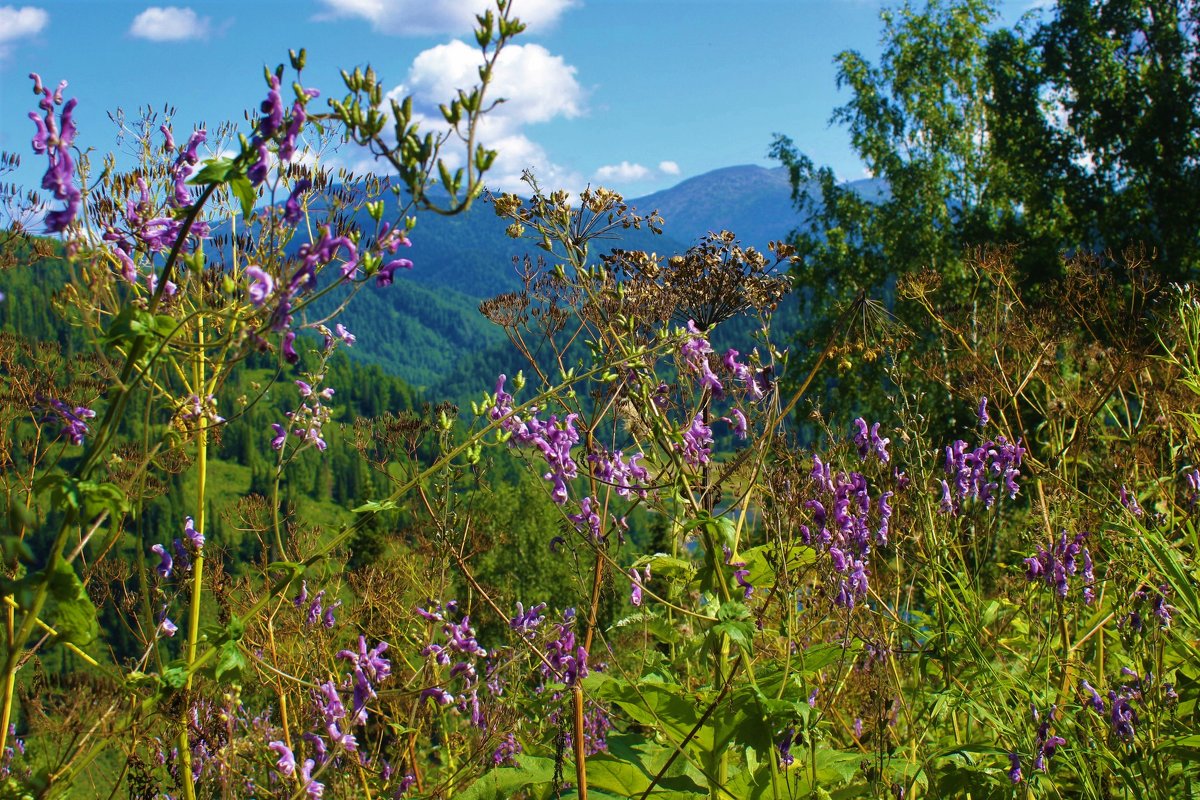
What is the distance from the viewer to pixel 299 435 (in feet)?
10.8

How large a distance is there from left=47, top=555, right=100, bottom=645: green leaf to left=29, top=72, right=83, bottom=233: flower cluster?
2.05 feet

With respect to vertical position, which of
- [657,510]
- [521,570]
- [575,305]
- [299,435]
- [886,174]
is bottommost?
[521,570]

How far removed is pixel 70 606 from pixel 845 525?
2449mm

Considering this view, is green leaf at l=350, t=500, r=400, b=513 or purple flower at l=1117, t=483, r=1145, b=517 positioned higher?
green leaf at l=350, t=500, r=400, b=513

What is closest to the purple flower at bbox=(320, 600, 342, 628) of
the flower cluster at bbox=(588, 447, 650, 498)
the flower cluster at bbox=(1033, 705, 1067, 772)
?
the flower cluster at bbox=(588, 447, 650, 498)

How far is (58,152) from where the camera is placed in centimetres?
171

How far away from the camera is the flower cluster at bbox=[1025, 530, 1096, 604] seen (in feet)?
11.3

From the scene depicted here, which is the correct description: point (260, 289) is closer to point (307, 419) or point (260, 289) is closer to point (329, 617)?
point (307, 419)

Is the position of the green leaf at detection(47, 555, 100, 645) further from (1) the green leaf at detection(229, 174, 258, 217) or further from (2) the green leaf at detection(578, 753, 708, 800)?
(2) the green leaf at detection(578, 753, 708, 800)

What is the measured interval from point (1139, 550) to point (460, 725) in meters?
3.23

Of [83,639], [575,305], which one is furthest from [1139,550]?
[83,639]

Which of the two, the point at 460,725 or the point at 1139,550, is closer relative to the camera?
the point at 1139,550

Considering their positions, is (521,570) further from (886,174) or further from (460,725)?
(460,725)

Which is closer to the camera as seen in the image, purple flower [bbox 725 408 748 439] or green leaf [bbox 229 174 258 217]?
green leaf [bbox 229 174 258 217]
